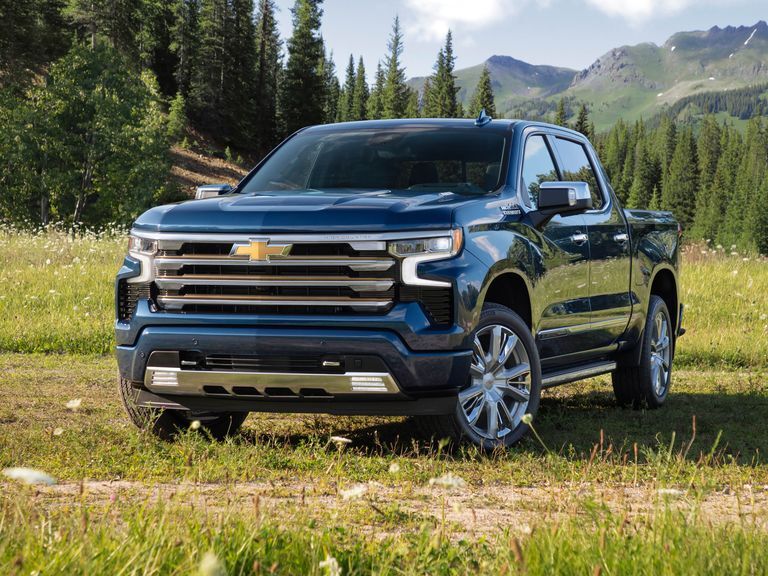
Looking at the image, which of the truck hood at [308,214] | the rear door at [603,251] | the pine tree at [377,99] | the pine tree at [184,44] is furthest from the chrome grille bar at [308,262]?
the pine tree at [377,99]

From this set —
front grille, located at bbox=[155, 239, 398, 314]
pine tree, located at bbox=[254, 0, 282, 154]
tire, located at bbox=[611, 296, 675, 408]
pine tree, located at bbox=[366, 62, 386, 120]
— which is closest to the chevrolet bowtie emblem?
front grille, located at bbox=[155, 239, 398, 314]

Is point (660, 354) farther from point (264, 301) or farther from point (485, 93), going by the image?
point (485, 93)

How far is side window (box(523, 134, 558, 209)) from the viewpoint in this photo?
684 centimetres

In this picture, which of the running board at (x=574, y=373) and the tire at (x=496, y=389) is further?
the running board at (x=574, y=373)

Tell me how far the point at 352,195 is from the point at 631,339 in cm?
332

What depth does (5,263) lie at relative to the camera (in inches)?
626

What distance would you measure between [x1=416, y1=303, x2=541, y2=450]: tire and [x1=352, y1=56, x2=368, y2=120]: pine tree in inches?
4954

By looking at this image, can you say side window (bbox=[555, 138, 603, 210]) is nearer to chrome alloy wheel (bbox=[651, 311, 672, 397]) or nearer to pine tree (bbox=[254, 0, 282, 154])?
chrome alloy wheel (bbox=[651, 311, 672, 397])

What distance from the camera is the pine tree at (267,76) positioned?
92312 millimetres

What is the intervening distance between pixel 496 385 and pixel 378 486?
132 cm

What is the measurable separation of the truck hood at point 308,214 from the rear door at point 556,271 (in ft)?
3.18

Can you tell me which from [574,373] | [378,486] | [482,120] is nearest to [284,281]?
[378,486]

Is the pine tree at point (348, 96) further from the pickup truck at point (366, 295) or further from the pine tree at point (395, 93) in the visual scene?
the pickup truck at point (366, 295)

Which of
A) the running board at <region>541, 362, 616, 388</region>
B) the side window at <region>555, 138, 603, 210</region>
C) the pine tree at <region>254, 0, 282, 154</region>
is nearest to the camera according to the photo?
the running board at <region>541, 362, 616, 388</region>
